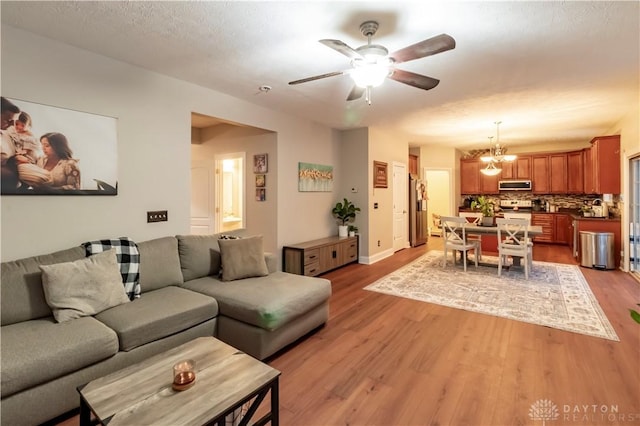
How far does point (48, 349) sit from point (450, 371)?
2.66m

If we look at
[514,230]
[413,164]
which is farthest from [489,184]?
[514,230]

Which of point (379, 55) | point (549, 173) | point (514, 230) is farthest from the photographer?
point (549, 173)

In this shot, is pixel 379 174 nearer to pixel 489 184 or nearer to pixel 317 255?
pixel 317 255

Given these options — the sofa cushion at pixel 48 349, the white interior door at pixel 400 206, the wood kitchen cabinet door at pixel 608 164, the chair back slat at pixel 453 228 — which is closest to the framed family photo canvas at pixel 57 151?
the sofa cushion at pixel 48 349

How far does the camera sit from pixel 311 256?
482cm

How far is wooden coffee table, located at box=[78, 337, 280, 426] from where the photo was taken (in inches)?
50.4

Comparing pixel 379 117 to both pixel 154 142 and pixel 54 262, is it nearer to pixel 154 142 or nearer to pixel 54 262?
pixel 154 142

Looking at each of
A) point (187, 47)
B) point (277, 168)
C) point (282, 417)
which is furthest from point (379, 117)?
point (282, 417)

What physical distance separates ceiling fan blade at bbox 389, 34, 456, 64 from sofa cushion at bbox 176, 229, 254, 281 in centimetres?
251

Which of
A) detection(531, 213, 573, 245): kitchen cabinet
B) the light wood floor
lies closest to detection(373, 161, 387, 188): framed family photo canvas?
the light wood floor

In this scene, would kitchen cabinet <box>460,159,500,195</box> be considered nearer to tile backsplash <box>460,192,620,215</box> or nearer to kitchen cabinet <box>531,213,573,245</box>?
tile backsplash <box>460,192,620,215</box>

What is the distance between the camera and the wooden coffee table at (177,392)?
1.28 meters

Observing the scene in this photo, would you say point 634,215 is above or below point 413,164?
below

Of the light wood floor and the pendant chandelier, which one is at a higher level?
the pendant chandelier
